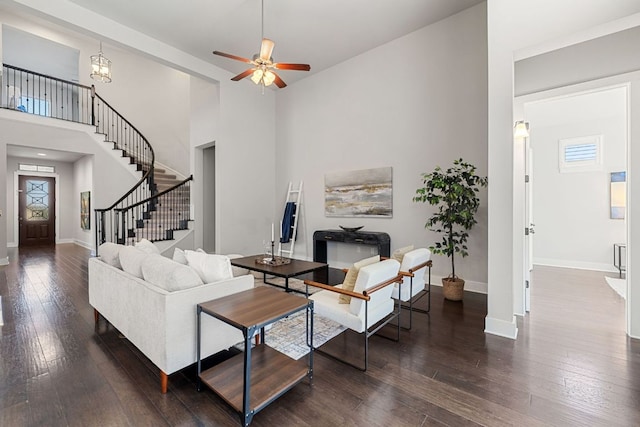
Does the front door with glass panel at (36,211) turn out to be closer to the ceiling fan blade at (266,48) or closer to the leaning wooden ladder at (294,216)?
the leaning wooden ladder at (294,216)

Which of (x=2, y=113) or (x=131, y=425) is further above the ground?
(x=2, y=113)

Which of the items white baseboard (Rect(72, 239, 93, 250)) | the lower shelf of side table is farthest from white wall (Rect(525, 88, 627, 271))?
white baseboard (Rect(72, 239, 93, 250))

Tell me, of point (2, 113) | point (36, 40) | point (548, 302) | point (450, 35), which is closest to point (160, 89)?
point (36, 40)

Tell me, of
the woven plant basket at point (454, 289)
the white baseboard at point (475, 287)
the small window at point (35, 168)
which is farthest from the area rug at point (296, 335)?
the small window at point (35, 168)

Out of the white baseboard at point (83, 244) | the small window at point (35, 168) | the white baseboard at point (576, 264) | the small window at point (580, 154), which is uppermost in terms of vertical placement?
the small window at point (35, 168)

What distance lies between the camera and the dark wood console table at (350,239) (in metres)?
4.92

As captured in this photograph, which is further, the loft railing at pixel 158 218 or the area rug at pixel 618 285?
the loft railing at pixel 158 218

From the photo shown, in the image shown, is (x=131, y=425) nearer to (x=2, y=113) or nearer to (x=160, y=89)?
(x=2, y=113)

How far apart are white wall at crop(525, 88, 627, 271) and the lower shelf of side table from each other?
6.08 metres

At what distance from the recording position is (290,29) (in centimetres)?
468

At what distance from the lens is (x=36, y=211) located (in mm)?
9312

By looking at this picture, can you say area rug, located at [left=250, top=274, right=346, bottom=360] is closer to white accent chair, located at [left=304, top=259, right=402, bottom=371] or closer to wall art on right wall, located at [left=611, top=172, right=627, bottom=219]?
white accent chair, located at [left=304, top=259, right=402, bottom=371]

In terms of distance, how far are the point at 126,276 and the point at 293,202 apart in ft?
14.6

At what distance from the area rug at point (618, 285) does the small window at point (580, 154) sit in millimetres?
2363
